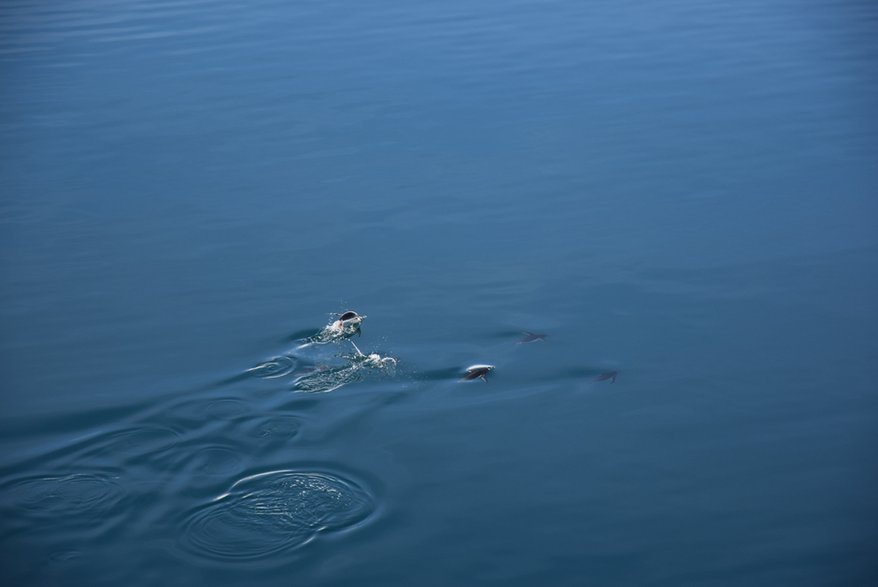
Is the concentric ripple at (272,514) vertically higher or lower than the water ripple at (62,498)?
lower

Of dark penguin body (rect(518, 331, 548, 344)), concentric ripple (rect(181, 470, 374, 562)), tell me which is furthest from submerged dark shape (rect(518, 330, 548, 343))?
concentric ripple (rect(181, 470, 374, 562))

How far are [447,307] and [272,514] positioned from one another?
3098 mm

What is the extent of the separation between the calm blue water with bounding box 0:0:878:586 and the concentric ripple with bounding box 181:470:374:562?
22mm

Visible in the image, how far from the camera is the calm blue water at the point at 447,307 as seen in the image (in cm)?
722

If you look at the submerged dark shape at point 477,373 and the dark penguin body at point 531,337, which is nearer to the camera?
the submerged dark shape at point 477,373

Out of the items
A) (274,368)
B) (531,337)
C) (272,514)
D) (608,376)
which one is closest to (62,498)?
(272,514)

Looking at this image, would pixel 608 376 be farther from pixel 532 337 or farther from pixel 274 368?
pixel 274 368

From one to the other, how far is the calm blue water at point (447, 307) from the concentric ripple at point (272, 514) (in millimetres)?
22

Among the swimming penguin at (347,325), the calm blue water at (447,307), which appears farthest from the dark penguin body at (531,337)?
the swimming penguin at (347,325)

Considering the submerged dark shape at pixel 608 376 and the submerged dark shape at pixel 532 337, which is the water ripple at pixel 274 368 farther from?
the submerged dark shape at pixel 608 376

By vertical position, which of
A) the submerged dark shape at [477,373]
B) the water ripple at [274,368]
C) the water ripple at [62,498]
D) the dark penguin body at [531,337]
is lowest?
the water ripple at [62,498]

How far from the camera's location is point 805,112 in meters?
13.5

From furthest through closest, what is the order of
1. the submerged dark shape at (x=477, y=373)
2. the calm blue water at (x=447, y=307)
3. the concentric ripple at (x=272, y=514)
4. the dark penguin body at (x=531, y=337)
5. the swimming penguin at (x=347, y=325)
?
the swimming penguin at (x=347, y=325) < the dark penguin body at (x=531, y=337) < the submerged dark shape at (x=477, y=373) < the calm blue water at (x=447, y=307) < the concentric ripple at (x=272, y=514)

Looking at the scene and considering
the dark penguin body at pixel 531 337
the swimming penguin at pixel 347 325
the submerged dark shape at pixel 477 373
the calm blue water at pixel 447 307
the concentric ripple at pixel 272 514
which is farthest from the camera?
the swimming penguin at pixel 347 325
